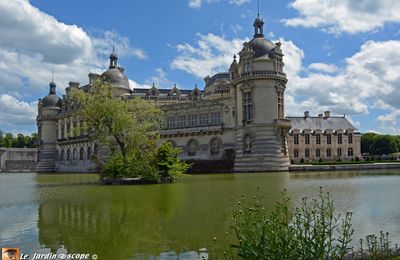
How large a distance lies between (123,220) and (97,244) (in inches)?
141

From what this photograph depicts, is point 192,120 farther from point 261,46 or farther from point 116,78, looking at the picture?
point 116,78

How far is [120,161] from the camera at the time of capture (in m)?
34.7

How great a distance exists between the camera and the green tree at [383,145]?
101500 millimetres

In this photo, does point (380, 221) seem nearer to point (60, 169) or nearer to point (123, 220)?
point (123, 220)

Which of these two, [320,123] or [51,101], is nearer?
[320,123]

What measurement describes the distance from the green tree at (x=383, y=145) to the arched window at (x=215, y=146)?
187 feet

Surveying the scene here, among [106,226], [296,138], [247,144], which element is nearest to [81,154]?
[247,144]

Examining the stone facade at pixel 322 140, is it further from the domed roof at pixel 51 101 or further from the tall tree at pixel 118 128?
the domed roof at pixel 51 101

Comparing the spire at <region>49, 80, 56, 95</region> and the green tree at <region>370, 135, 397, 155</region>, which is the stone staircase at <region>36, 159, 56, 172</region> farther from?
the green tree at <region>370, 135, 397, 155</region>

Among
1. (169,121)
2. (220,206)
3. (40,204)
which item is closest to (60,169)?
(169,121)

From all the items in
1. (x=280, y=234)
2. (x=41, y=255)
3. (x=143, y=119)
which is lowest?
(x=41, y=255)

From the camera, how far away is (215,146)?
62.2 m

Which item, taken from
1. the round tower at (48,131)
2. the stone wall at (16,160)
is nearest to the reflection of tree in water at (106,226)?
the round tower at (48,131)

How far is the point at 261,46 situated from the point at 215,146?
15.9 m
